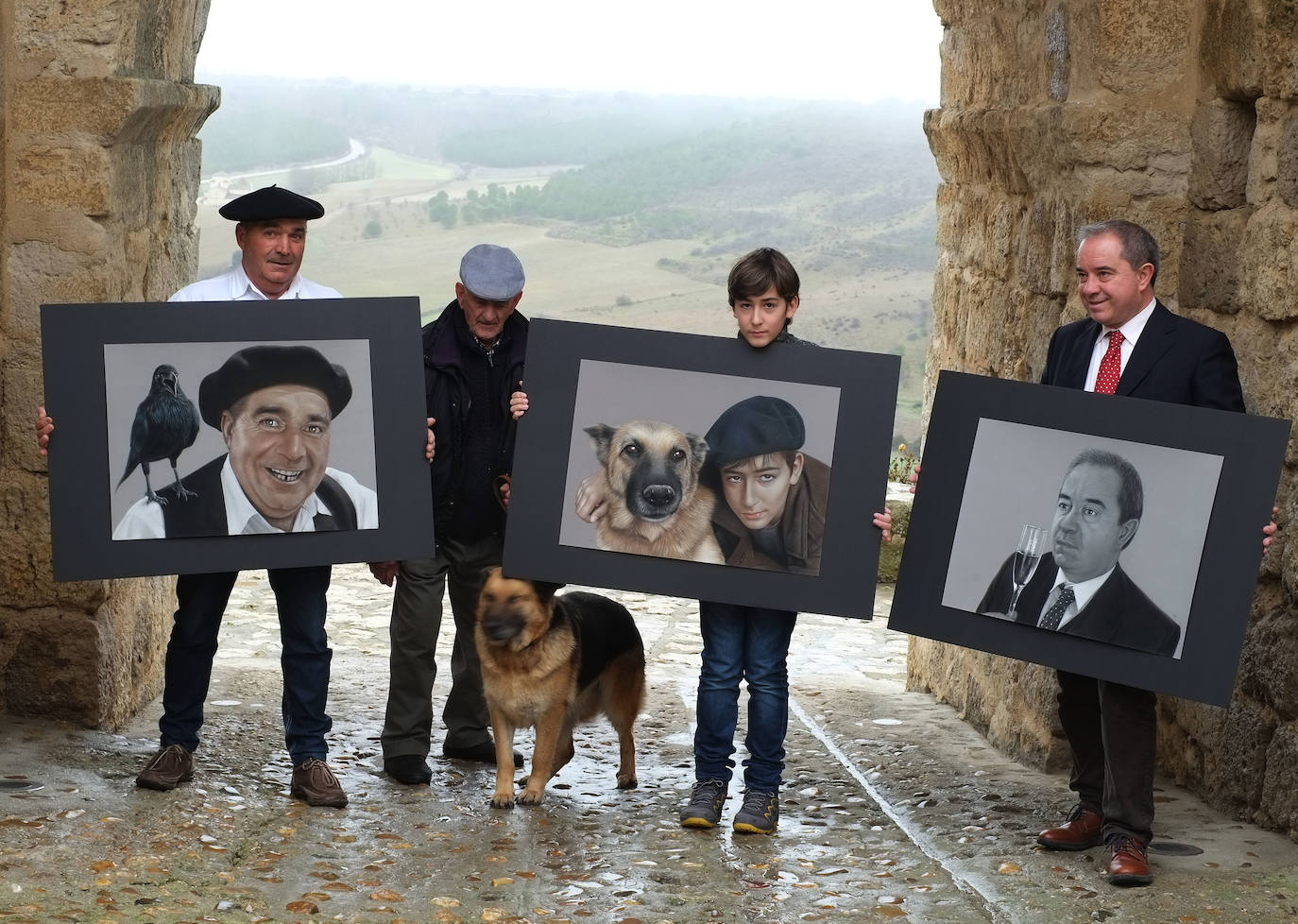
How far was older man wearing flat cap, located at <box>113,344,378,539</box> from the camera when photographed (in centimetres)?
459

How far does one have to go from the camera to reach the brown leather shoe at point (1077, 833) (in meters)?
4.50

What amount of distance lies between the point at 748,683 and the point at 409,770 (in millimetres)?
1334

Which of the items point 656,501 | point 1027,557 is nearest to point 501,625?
point 656,501

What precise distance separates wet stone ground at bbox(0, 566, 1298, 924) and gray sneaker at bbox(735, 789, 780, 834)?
0.18ft

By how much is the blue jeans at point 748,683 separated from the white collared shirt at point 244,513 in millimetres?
1118

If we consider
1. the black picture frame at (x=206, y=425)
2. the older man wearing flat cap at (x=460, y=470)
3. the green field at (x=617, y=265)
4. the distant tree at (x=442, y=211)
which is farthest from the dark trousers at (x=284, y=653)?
the distant tree at (x=442, y=211)

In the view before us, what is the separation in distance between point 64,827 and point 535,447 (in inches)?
70.5

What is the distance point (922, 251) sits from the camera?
29.4 meters

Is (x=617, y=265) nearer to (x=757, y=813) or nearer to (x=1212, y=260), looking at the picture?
(x=1212, y=260)

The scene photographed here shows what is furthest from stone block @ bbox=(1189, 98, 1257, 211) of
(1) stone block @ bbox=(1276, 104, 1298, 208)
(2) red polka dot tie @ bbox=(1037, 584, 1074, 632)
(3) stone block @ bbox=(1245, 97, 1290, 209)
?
(2) red polka dot tie @ bbox=(1037, 584, 1074, 632)

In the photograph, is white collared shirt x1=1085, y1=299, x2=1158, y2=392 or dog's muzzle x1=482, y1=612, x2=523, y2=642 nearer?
white collared shirt x1=1085, y1=299, x2=1158, y2=392

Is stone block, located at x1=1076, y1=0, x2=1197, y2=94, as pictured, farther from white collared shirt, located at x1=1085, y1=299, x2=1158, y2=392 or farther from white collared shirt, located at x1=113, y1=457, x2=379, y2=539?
white collared shirt, located at x1=113, y1=457, x2=379, y2=539

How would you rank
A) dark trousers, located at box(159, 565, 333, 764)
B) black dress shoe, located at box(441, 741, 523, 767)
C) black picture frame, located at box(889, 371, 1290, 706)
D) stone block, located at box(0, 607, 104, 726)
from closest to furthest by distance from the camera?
black picture frame, located at box(889, 371, 1290, 706), dark trousers, located at box(159, 565, 333, 764), stone block, located at box(0, 607, 104, 726), black dress shoe, located at box(441, 741, 523, 767)

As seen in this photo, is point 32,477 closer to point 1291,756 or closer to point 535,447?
point 535,447
